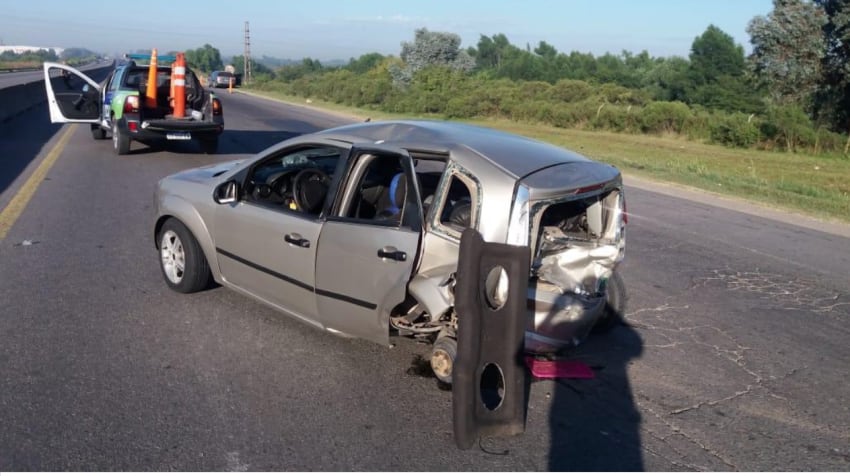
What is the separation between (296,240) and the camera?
5352mm

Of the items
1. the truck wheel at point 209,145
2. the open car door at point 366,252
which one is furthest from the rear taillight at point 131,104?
the open car door at point 366,252

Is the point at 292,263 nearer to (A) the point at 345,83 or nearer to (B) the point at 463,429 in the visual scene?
(B) the point at 463,429

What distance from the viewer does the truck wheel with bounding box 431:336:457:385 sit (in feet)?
15.4

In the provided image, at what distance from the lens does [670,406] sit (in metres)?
4.79

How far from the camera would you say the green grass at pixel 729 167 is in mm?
14984

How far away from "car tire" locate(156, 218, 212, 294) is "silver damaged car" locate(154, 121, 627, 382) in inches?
1.7

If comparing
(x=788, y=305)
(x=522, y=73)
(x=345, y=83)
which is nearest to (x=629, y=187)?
(x=788, y=305)

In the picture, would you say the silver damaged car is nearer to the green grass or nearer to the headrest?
the headrest

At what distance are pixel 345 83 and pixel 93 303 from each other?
1900 inches

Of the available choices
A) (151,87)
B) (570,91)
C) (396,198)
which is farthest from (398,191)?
(570,91)

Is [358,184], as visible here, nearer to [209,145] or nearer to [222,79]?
[209,145]

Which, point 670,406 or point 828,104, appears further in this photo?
point 828,104

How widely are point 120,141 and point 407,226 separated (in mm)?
12370

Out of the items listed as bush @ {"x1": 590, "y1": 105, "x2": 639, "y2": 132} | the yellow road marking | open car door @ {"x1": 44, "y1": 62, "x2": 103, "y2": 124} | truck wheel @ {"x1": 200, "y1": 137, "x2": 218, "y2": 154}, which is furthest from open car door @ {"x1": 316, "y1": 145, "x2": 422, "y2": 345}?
bush @ {"x1": 590, "y1": 105, "x2": 639, "y2": 132}
